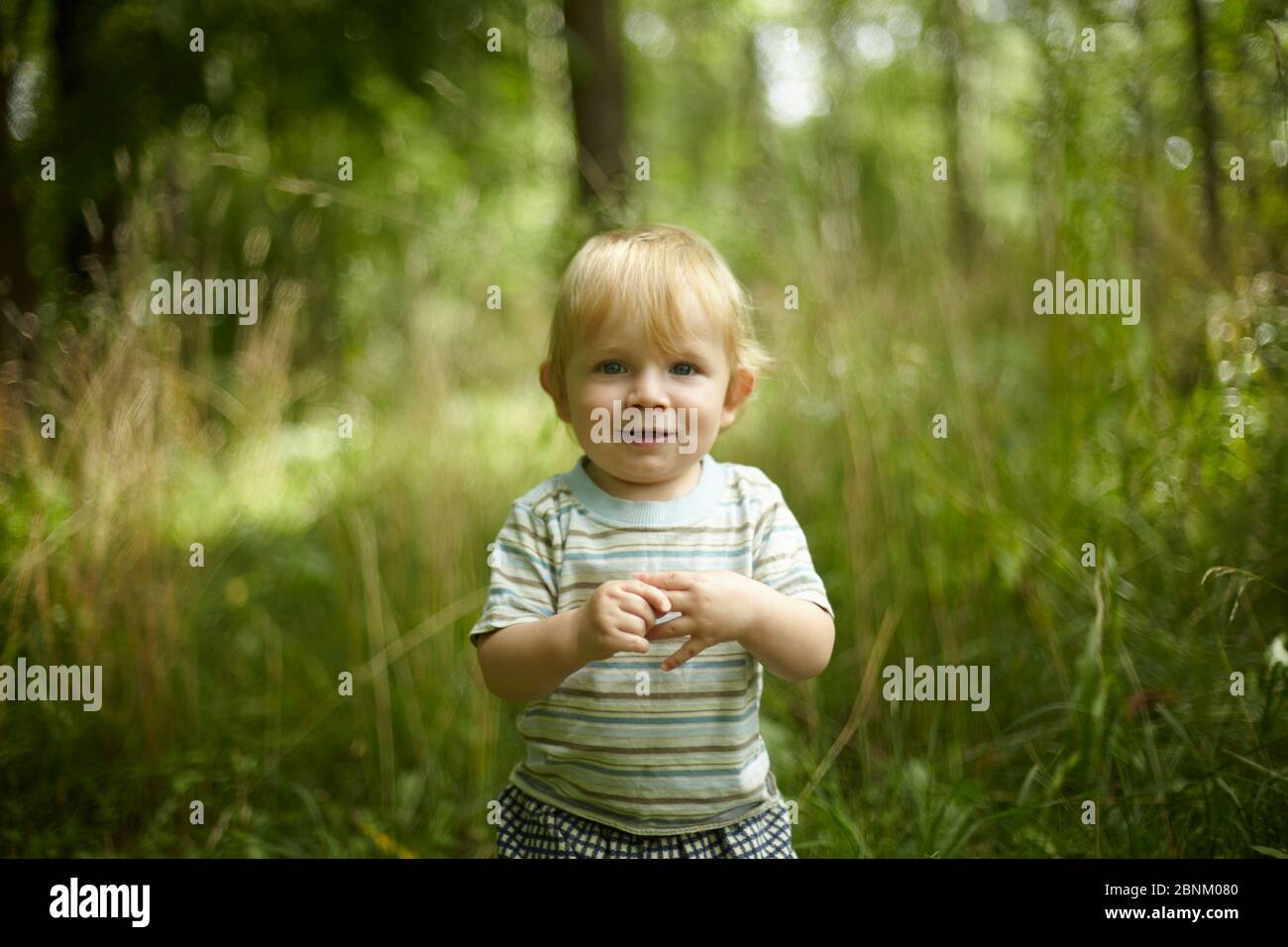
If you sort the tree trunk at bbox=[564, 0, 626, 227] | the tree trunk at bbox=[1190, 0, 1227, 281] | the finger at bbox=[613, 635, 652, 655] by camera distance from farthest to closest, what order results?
the tree trunk at bbox=[564, 0, 626, 227] < the tree trunk at bbox=[1190, 0, 1227, 281] < the finger at bbox=[613, 635, 652, 655]

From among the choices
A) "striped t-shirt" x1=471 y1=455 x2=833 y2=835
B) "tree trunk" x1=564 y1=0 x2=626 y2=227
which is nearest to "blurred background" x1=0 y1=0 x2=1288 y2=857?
"tree trunk" x1=564 y1=0 x2=626 y2=227

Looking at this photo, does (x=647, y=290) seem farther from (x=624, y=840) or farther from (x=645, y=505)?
(x=624, y=840)

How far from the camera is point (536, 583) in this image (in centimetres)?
142

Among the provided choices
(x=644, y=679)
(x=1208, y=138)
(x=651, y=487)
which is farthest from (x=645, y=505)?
(x=1208, y=138)

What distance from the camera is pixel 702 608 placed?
1.28 m

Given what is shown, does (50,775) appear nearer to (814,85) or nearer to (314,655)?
(314,655)

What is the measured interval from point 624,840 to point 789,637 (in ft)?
1.24

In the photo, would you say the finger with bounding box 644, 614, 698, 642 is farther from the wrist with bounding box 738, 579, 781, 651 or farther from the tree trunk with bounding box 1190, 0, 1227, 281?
the tree trunk with bounding box 1190, 0, 1227, 281

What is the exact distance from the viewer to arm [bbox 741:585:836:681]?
1.32 metres

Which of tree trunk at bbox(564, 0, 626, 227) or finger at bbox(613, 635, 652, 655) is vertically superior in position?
tree trunk at bbox(564, 0, 626, 227)

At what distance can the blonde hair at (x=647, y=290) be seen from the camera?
55.7 inches

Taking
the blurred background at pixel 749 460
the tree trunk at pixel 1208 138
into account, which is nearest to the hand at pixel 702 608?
the blurred background at pixel 749 460
